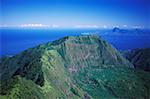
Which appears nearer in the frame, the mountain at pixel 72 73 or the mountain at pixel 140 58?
the mountain at pixel 72 73

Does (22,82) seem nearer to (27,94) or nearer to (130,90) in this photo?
(27,94)

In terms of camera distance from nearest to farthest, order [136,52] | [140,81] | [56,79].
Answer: [56,79], [140,81], [136,52]

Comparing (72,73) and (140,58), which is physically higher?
(72,73)

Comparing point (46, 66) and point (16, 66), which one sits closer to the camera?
point (46, 66)

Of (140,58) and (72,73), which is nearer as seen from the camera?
(72,73)

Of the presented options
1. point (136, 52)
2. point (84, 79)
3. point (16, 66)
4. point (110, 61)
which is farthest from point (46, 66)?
point (136, 52)
